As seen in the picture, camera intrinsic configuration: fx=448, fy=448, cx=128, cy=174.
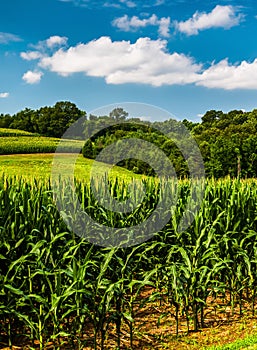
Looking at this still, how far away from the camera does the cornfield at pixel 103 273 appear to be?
3.71 metres

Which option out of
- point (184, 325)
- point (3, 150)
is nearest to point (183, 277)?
point (184, 325)

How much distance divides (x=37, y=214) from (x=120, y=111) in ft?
10.5

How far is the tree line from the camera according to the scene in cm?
896

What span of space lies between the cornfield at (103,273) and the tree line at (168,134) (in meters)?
2.03

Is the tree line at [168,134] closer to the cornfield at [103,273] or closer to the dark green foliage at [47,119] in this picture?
the dark green foliage at [47,119]

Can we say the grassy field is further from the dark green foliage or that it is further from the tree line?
the dark green foliage

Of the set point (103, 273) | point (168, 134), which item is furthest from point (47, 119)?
point (103, 273)

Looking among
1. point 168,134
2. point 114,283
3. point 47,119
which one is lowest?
point 114,283

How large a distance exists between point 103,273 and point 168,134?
881 centimetres

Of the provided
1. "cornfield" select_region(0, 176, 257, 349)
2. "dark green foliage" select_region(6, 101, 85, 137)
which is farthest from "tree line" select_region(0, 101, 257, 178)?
"cornfield" select_region(0, 176, 257, 349)

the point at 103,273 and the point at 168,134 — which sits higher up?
the point at 168,134

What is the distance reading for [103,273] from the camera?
3.84 m

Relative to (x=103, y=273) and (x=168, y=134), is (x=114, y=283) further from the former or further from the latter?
(x=168, y=134)

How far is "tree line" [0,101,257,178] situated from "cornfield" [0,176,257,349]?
2030mm
